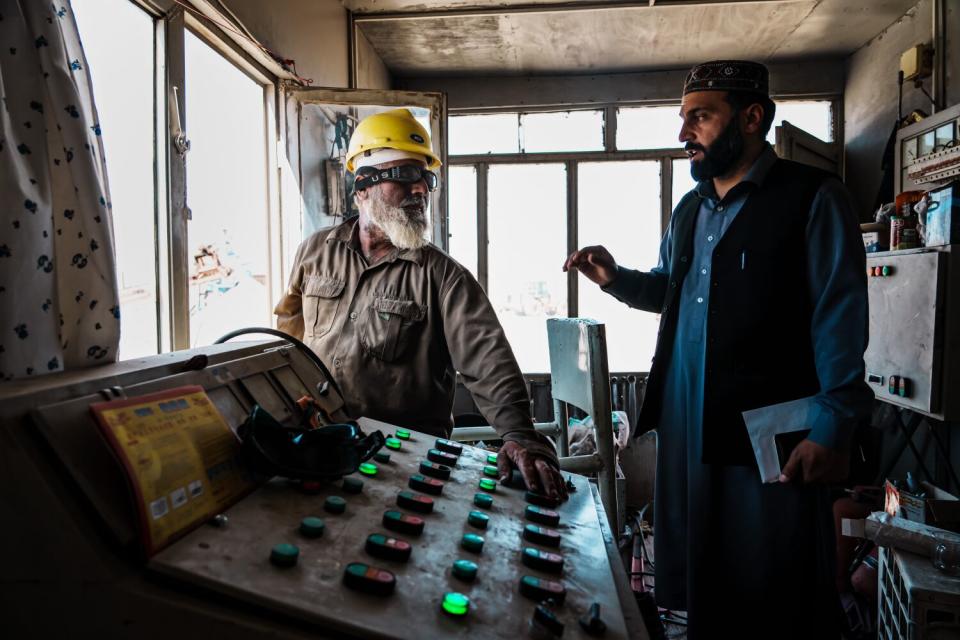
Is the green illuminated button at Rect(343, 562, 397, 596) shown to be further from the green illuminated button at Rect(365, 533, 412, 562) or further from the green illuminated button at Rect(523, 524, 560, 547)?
the green illuminated button at Rect(523, 524, 560, 547)

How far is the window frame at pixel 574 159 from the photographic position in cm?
439

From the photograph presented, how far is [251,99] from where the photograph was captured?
2447 mm

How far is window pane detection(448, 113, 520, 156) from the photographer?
15.0ft

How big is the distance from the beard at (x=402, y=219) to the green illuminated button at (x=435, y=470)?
0.79 m

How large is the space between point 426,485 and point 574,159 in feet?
13.2

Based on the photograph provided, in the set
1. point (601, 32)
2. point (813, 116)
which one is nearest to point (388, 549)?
point (601, 32)

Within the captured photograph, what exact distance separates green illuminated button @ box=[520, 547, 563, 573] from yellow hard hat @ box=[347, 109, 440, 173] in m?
1.15

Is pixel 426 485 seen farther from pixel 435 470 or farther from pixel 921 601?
pixel 921 601

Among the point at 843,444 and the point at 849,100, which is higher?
the point at 849,100

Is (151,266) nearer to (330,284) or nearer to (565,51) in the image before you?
(330,284)

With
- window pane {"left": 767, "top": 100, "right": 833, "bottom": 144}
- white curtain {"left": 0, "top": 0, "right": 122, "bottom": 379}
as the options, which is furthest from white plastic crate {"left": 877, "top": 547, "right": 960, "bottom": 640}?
window pane {"left": 767, "top": 100, "right": 833, "bottom": 144}

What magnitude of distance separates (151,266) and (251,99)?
101 centimetres

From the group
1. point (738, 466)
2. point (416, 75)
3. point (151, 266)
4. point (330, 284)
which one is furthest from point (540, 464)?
point (416, 75)

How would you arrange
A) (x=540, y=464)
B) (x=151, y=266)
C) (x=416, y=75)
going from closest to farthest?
1. (x=540, y=464)
2. (x=151, y=266)
3. (x=416, y=75)
